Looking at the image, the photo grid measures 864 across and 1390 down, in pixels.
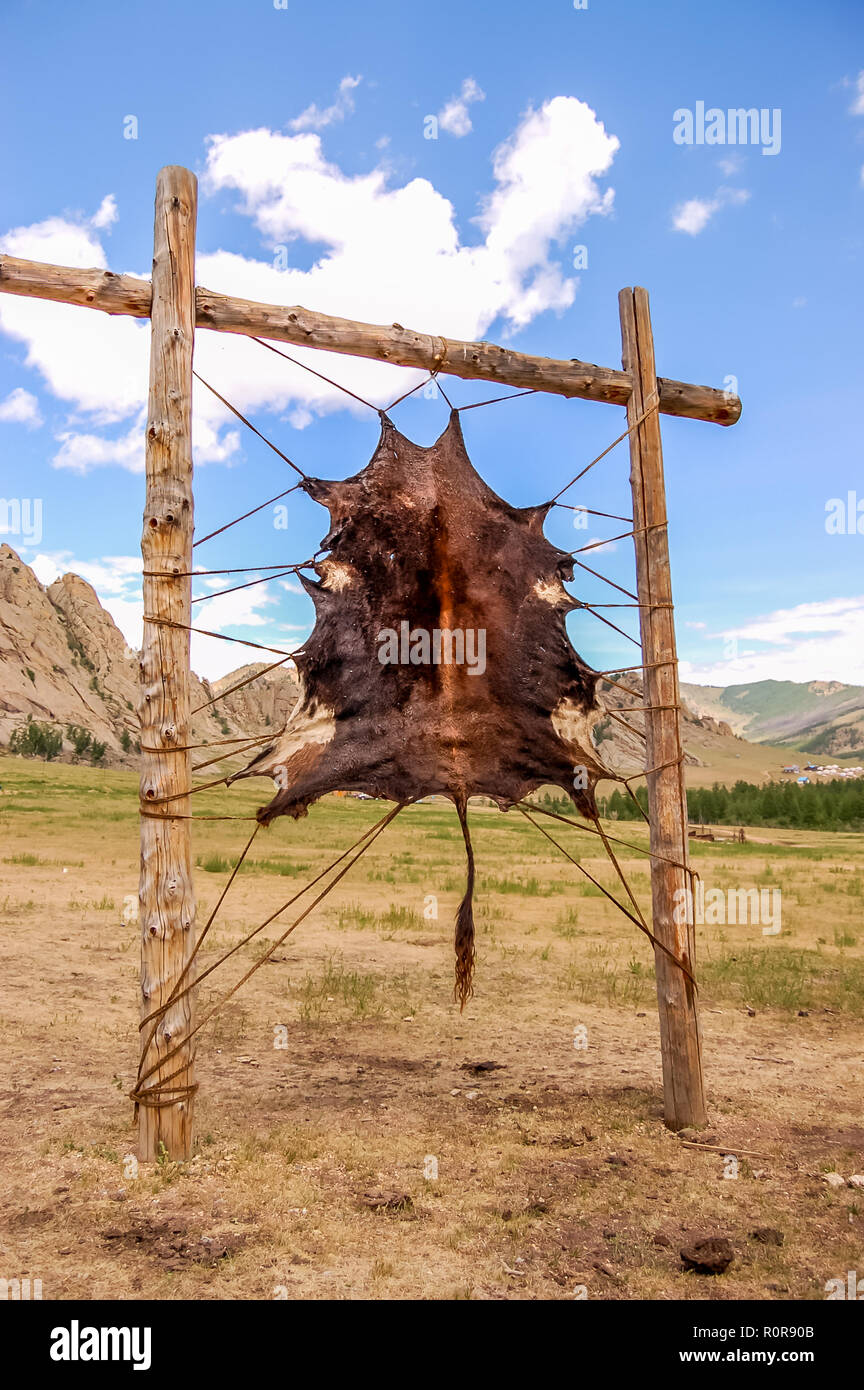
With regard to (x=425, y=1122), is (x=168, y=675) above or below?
above

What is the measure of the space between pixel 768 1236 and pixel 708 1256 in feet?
1.65

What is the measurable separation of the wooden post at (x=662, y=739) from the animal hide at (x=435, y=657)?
87cm

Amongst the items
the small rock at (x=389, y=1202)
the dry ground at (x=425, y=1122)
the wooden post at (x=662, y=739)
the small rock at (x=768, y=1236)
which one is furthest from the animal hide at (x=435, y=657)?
the small rock at (x=768, y=1236)

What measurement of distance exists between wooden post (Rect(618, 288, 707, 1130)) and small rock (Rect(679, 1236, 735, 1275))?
5.48 feet

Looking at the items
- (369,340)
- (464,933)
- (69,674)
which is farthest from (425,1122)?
(69,674)

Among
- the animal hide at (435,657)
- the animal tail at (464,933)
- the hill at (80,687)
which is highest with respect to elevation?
the hill at (80,687)

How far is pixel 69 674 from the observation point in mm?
101688

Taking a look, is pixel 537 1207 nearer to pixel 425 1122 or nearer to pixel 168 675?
pixel 425 1122

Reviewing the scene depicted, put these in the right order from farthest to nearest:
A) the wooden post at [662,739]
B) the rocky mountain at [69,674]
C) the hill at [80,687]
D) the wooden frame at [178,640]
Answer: the hill at [80,687], the rocky mountain at [69,674], the wooden post at [662,739], the wooden frame at [178,640]

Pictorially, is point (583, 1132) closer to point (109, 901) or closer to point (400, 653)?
point (400, 653)

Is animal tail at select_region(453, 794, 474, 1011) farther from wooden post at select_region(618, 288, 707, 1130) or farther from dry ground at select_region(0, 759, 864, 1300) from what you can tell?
wooden post at select_region(618, 288, 707, 1130)

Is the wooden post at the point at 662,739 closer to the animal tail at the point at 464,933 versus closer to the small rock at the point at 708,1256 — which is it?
the animal tail at the point at 464,933

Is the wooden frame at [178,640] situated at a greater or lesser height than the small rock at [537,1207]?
greater

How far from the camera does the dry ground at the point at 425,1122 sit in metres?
3.94
